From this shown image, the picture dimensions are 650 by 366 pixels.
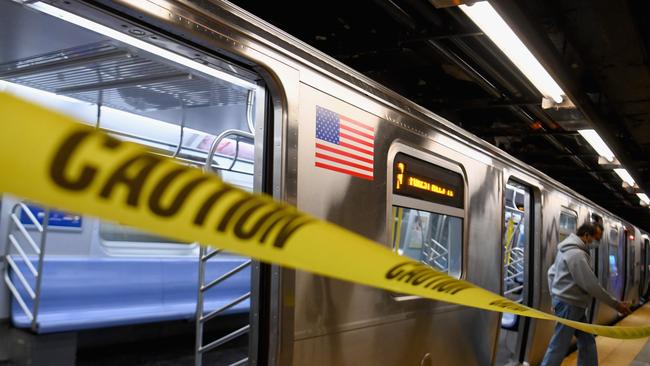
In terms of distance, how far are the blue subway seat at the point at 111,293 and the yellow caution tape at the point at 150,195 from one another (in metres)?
4.80

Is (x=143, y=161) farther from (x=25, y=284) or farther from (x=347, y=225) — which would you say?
(x=25, y=284)

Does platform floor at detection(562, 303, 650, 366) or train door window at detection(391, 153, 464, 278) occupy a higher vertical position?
train door window at detection(391, 153, 464, 278)

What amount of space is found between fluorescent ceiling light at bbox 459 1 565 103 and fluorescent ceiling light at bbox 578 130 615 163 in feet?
5.01

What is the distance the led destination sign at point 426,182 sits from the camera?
307cm

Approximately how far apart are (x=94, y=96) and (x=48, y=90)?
37cm

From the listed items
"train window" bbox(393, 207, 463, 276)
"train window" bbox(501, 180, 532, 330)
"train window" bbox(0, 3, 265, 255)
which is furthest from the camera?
"train window" bbox(501, 180, 532, 330)

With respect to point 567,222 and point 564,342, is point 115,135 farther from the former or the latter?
point 567,222

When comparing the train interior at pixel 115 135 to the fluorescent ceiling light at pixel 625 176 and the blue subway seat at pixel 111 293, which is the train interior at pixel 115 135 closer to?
the blue subway seat at pixel 111 293

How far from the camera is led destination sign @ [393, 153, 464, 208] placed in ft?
10.1

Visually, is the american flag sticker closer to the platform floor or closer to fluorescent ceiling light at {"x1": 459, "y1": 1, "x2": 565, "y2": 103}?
fluorescent ceiling light at {"x1": 459, "y1": 1, "x2": 565, "y2": 103}

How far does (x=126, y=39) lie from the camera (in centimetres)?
211

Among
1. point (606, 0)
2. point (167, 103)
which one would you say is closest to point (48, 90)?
point (167, 103)

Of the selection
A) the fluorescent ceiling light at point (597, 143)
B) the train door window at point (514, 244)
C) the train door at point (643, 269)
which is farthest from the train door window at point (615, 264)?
the train door at point (643, 269)

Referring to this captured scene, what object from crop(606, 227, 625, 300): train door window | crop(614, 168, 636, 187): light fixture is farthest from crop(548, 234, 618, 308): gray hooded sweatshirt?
crop(606, 227, 625, 300): train door window
